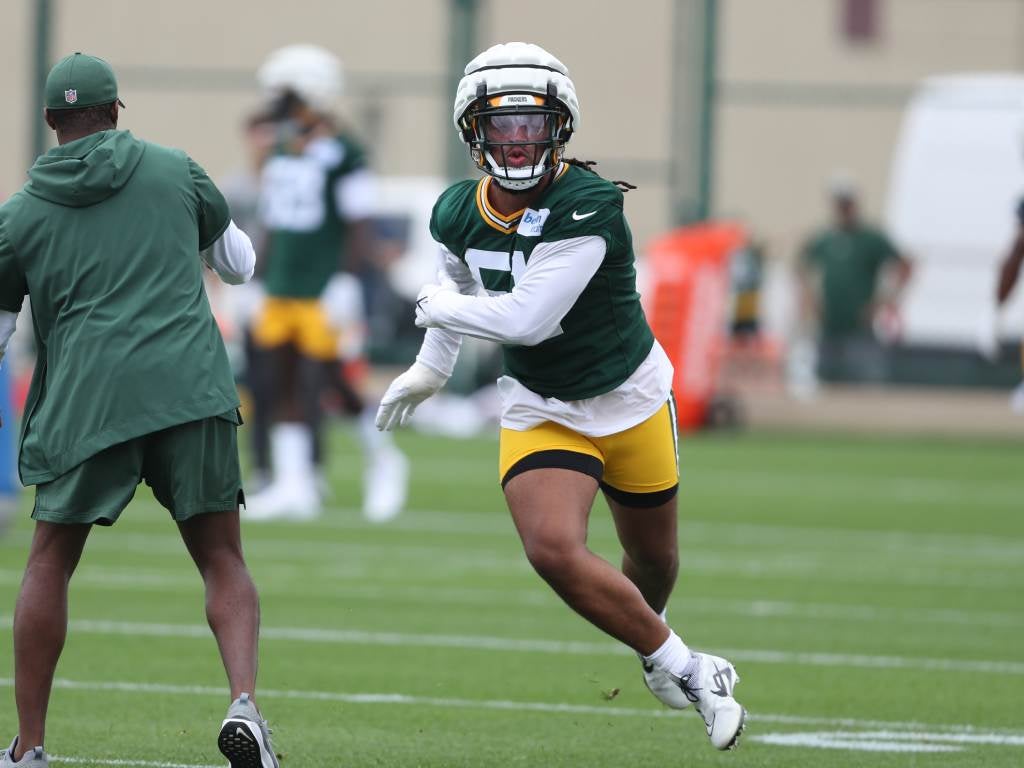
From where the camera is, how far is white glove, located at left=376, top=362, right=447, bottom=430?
665 cm

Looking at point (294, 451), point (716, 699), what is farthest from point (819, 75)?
point (716, 699)

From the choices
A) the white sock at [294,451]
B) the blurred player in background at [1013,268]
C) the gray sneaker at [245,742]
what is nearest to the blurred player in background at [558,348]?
the gray sneaker at [245,742]

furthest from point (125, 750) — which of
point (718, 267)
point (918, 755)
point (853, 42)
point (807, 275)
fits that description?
point (853, 42)

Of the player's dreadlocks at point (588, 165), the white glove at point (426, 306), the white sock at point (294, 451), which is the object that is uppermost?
the player's dreadlocks at point (588, 165)

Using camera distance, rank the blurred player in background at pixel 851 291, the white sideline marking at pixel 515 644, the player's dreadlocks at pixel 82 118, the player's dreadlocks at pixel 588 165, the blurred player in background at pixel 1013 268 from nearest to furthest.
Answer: the player's dreadlocks at pixel 82 118 < the player's dreadlocks at pixel 588 165 < the white sideline marking at pixel 515 644 < the blurred player in background at pixel 1013 268 < the blurred player in background at pixel 851 291

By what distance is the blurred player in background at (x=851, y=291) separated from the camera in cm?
2241

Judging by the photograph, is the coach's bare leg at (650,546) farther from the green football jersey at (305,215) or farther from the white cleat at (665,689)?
the green football jersey at (305,215)

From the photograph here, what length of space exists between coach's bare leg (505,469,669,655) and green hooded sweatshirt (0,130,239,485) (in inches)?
37.6

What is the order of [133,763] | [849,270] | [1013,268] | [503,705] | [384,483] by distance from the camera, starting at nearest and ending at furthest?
[133,763], [503,705], [1013,268], [384,483], [849,270]

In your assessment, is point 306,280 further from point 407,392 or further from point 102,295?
point 102,295

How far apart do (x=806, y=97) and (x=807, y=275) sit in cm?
182

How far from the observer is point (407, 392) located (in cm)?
666

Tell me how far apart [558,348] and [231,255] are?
99 centimetres

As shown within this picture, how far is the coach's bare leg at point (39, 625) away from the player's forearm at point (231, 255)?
801mm
